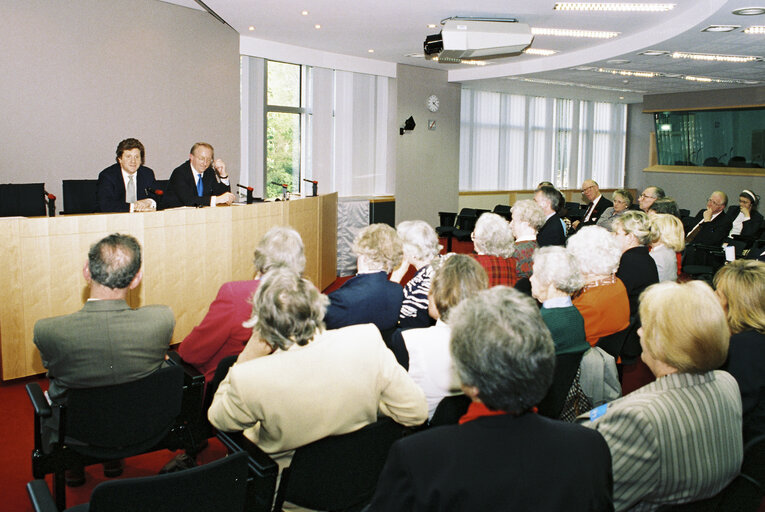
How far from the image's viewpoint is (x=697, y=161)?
50.5 ft

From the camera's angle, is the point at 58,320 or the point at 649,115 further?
the point at 649,115

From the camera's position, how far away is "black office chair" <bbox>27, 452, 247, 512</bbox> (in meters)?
1.61

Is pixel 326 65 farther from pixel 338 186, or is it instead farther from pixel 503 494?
pixel 503 494

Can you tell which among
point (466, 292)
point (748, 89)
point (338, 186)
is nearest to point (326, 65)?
point (338, 186)

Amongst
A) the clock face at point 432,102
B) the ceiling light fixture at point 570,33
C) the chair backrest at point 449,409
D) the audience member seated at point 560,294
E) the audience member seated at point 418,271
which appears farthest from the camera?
the clock face at point 432,102

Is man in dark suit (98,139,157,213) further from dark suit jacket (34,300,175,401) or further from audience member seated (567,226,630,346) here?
audience member seated (567,226,630,346)

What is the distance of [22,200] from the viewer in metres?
4.92

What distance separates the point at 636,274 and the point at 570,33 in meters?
5.36

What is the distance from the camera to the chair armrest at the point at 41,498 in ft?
6.14

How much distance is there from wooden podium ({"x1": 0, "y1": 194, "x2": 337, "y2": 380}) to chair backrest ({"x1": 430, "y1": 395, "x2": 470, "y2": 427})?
340 cm

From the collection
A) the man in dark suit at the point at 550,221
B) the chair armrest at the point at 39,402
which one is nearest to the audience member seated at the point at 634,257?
the man in dark suit at the point at 550,221

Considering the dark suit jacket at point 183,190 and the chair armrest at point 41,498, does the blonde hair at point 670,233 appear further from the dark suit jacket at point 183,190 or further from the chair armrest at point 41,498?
the chair armrest at point 41,498

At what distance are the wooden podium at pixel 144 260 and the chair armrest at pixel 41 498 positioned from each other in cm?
291

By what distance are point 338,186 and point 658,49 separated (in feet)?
19.0
